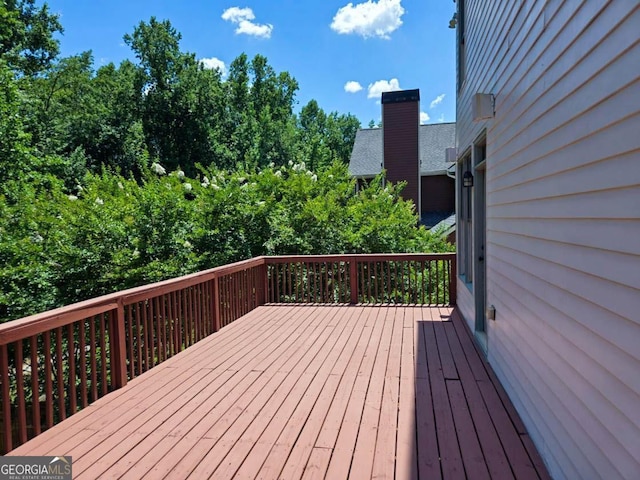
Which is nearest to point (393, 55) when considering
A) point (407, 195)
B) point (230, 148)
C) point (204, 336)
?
point (230, 148)

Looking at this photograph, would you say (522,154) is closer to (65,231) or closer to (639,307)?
(639,307)

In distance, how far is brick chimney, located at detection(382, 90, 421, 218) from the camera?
14.1m

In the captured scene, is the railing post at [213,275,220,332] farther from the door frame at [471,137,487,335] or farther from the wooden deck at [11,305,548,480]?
the door frame at [471,137,487,335]

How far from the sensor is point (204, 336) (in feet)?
15.9

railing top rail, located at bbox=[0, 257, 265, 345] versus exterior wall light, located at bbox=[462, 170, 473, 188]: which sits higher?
exterior wall light, located at bbox=[462, 170, 473, 188]

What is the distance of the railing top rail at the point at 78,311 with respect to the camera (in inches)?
93.8

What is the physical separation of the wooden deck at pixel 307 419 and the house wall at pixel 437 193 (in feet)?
35.0

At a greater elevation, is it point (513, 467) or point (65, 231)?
point (65, 231)

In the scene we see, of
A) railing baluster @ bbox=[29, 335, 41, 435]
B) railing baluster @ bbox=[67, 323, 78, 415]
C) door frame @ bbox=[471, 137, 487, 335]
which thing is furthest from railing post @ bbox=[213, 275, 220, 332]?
door frame @ bbox=[471, 137, 487, 335]

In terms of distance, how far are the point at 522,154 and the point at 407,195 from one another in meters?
11.5

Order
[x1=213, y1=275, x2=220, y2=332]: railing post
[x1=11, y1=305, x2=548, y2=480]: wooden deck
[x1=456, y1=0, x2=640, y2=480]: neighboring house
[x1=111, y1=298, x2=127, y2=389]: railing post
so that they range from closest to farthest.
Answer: [x1=456, y1=0, x2=640, y2=480]: neighboring house
[x1=11, y1=305, x2=548, y2=480]: wooden deck
[x1=111, y1=298, x2=127, y2=389]: railing post
[x1=213, y1=275, x2=220, y2=332]: railing post

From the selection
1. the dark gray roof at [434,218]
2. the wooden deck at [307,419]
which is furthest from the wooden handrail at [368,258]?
the dark gray roof at [434,218]

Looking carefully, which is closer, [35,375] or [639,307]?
[639,307]

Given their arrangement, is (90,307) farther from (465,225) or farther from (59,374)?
(465,225)
